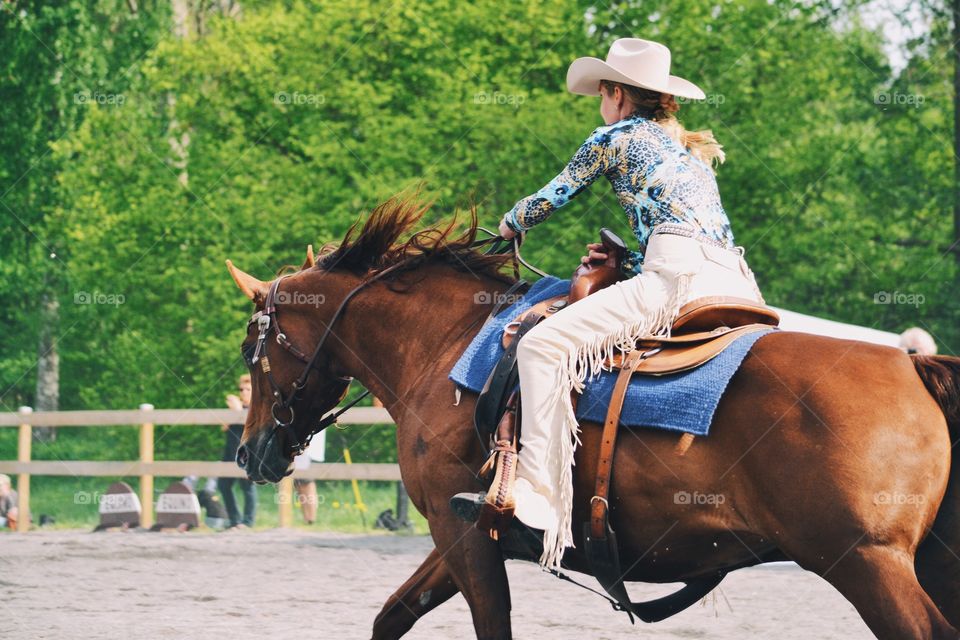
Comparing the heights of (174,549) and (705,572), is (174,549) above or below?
below

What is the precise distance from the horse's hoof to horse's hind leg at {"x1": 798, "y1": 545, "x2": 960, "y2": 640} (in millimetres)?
1343

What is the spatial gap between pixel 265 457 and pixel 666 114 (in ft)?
7.86

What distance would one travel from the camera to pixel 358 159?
2292 centimetres

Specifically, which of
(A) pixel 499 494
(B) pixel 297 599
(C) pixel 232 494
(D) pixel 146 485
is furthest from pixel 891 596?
(D) pixel 146 485

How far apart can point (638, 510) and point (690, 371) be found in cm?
53

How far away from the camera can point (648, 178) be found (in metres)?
4.51

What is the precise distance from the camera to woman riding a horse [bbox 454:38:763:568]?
4395mm

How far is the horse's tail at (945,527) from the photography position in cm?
391

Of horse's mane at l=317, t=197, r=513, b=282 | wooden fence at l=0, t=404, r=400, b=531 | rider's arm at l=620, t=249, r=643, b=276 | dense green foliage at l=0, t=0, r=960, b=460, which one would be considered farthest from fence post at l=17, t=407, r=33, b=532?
rider's arm at l=620, t=249, r=643, b=276

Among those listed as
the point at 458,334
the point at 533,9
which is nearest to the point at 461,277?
the point at 458,334

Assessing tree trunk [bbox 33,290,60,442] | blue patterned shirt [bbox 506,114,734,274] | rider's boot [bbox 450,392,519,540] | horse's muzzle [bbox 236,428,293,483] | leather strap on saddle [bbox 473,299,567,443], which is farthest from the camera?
tree trunk [bbox 33,290,60,442]

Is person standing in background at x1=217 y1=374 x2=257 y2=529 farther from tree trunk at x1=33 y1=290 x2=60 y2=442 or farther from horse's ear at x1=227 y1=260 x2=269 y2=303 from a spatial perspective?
tree trunk at x1=33 y1=290 x2=60 y2=442

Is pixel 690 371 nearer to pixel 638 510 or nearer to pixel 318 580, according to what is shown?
pixel 638 510

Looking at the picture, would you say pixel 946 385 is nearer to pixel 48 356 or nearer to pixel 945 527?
pixel 945 527
